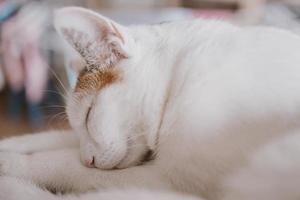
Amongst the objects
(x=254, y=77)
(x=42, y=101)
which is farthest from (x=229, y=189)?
(x=42, y=101)

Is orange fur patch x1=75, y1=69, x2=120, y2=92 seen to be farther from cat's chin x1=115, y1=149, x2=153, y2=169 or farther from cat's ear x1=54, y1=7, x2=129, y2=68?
cat's chin x1=115, y1=149, x2=153, y2=169

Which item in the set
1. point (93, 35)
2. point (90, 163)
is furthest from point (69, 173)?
point (93, 35)

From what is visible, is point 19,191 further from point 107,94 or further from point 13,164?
point 107,94

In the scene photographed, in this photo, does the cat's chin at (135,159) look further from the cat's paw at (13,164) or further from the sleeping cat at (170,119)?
the cat's paw at (13,164)

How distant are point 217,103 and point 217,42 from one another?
16cm

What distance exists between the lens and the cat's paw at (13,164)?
2.67 ft

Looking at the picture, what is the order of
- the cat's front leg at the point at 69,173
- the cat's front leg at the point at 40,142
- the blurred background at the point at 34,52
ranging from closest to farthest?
1. the cat's front leg at the point at 69,173
2. the cat's front leg at the point at 40,142
3. the blurred background at the point at 34,52

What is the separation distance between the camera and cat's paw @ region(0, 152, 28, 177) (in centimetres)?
81

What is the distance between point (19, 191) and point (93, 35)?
0.32 meters

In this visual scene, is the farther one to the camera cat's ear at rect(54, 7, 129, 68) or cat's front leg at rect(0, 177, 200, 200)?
cat's ear at rect(54, 7, 129, 68)

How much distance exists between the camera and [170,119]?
797mm

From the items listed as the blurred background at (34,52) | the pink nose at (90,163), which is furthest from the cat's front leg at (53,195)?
the blurred background at (34,52)

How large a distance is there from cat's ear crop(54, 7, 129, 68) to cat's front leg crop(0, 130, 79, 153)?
191 mm

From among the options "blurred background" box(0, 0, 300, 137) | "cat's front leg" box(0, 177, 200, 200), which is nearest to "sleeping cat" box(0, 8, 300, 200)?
"cat's front leg" box(0, 177, 200, 200)
